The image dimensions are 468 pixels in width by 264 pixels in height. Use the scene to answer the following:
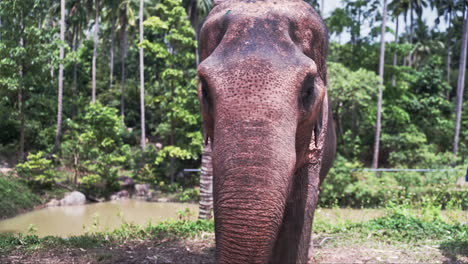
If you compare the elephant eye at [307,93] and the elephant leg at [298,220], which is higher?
the elephant eye at [307,93]

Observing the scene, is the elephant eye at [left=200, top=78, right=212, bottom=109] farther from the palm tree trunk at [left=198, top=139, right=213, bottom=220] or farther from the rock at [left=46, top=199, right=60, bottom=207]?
the rock at [left=46, top=199, right=60, bottom=207]

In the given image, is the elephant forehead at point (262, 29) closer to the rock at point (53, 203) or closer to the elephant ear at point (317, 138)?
the elephant ear at point (317, 138)

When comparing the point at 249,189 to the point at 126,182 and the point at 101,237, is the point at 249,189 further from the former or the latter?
the point at 126,182

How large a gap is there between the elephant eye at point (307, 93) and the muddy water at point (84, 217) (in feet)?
22.9

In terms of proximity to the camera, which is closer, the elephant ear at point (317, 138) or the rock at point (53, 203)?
the elephant ear at point (317, 138)

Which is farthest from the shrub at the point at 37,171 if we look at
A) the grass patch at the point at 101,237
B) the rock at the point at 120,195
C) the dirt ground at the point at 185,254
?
the dirt ground at the point at 185,254

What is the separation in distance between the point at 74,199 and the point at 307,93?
14.0 m

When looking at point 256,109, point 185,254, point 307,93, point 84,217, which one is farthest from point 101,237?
point 84,217

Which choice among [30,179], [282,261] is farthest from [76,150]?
[282,261]

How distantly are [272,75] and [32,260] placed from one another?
3.94 meters

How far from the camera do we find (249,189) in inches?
68.2

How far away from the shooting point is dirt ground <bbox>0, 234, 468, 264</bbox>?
179 inches

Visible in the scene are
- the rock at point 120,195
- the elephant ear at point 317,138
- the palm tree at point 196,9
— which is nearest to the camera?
the elephant ear at point 317,138

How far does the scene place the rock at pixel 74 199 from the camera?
14148 millimetres
